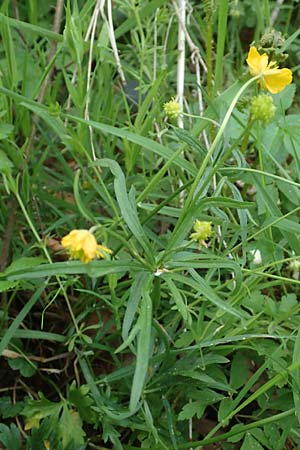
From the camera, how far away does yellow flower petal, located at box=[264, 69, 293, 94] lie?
975 millimetres

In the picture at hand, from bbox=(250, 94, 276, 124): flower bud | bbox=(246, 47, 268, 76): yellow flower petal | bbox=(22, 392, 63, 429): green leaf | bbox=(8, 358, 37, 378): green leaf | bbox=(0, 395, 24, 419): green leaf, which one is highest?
bbox=(246, 47, 268, 76): yellow flower petal

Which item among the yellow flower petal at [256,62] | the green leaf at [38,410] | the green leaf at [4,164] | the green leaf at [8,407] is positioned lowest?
the green leaf at [8,407]

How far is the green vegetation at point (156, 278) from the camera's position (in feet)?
3.38

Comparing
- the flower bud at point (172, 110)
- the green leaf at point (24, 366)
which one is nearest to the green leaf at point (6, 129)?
the flower bud at point (172, 110)

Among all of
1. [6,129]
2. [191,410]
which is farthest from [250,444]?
[6,129]

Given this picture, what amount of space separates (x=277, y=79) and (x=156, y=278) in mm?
359

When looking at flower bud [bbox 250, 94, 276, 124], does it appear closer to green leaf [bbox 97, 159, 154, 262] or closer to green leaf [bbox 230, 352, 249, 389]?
green leaf [bbox 97, 159, 154, 262]

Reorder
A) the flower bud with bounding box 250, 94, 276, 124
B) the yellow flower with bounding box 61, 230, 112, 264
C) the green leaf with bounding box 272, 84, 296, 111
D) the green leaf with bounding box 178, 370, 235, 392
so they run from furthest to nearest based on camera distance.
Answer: the green leaf with bounding box 272, 84, 296, 111
the green leaf with bounding box 178, 370, 235, 392
the flower bud with bounding box 250, 94, 276, 124
the yellow flower with bounding box 61, 230, 112, 264

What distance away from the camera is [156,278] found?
1.11 meters

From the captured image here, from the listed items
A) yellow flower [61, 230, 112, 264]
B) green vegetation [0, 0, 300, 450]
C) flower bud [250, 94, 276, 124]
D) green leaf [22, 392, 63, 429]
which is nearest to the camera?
yellow flower [61, 230, 112, 264]

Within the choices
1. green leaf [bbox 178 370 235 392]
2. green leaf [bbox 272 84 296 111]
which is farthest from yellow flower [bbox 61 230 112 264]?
green leaf [bbox 272 84 296 111]

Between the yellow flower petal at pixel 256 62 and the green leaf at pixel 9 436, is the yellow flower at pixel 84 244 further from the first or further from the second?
the green leaf at pixel 9 436

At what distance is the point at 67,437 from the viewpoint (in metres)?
1.25

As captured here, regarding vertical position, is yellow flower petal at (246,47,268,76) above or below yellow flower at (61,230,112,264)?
above
